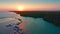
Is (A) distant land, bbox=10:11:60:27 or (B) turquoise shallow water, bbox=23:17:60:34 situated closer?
(B) turquoise shallow water, bbox=23:17:60:34

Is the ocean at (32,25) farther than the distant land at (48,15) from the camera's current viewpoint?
No

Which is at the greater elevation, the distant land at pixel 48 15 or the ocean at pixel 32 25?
the distant land at pixel 48 15

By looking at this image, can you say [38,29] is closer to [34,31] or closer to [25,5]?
[34,31]

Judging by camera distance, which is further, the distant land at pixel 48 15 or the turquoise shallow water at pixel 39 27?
the distant land at pixel 48 15

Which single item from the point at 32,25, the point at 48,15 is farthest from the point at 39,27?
the point at 48,15

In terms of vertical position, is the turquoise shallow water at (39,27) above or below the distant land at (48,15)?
below

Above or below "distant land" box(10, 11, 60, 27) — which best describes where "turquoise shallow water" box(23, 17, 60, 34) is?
below

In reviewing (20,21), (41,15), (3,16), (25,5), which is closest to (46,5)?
(41,15)

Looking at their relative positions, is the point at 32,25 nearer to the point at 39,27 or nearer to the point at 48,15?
the point at 39,27

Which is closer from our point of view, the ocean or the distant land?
the ocean
